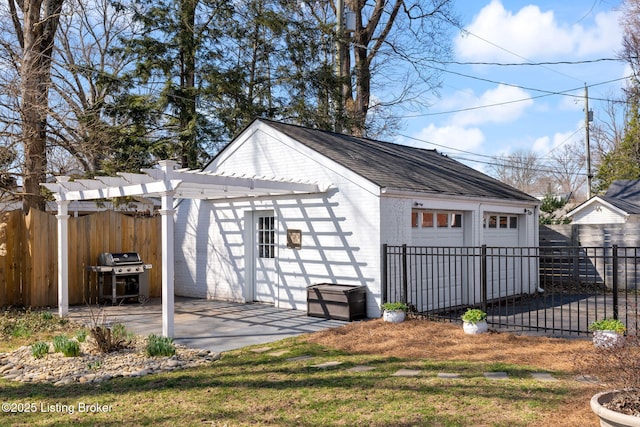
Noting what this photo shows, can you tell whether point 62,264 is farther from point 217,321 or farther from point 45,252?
point 217,321

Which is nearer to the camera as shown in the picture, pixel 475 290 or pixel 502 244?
pixel 475 290

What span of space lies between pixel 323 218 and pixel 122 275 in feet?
16.9

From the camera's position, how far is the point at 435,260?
448 inches

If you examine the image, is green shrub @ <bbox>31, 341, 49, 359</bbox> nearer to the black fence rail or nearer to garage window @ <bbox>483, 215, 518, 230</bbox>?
the black fence rail

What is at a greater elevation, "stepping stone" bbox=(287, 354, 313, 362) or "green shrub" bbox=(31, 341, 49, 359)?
"green shrub" bbox=(31, 341, 49, 359)

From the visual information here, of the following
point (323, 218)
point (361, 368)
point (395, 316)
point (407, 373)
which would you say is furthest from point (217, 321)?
point (407, 373)

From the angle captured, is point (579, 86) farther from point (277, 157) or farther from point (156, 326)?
point (156, 326)

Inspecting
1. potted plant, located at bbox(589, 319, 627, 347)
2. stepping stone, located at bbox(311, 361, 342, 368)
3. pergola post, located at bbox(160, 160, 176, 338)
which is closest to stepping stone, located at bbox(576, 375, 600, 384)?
potted plant, located at bbox(589, 319, 627, 347)

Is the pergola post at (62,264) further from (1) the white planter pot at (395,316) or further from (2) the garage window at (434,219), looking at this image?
(2) the garage window at (434,219)

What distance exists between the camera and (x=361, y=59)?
23.2 meters

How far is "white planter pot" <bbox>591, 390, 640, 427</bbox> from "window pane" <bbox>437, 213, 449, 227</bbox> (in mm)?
7548

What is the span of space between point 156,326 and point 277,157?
445 centimetres

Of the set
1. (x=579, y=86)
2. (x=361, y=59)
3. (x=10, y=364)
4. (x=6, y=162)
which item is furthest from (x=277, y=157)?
(x=579, y=86)

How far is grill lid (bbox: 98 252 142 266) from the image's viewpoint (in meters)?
12.1
